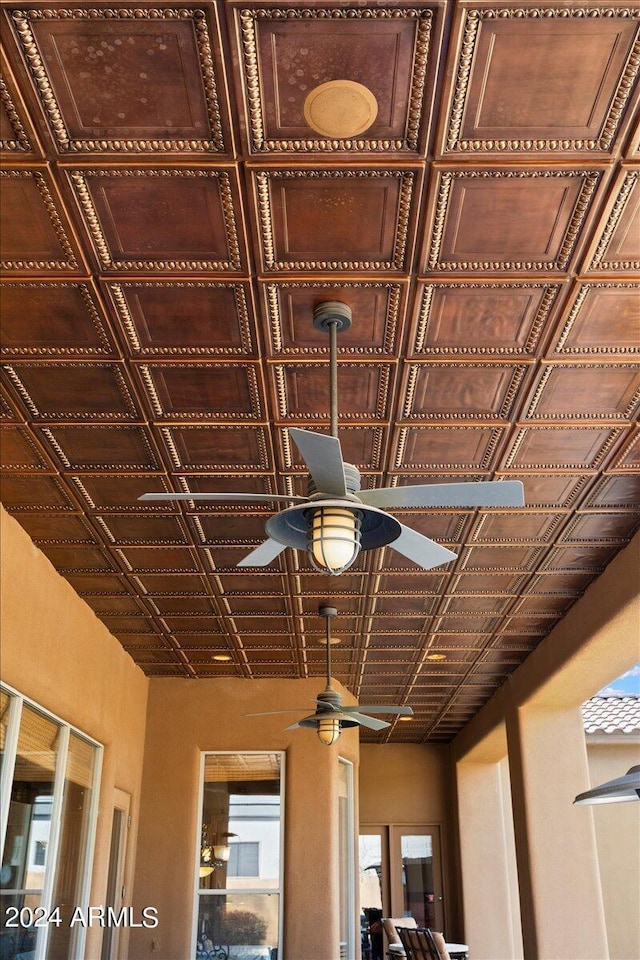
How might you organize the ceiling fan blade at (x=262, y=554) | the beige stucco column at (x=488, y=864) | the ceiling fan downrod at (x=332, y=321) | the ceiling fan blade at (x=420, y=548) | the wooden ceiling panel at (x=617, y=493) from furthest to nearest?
the beige stucco column at (x=488, y=864), the wooden ceiling panel at (x=617, y=493), the ceiling fan blade at (x=262, y=554), the ceiling fan downrod at (x=332, y=321), the ceiling fan blade at (x=420, y=548)

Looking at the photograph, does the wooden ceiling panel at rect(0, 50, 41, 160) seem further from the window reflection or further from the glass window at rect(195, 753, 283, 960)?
the glass window at rect(195, 753, 283, 960)

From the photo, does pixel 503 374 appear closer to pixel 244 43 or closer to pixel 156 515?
pixel 244 43

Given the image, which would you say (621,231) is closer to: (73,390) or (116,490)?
(73,390)

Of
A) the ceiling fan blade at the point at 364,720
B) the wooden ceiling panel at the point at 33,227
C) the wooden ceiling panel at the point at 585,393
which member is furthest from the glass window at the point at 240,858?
the wooden ceiling panel at the point at 33,227

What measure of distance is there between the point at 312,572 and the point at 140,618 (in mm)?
1652

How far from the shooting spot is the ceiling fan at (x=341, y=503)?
244cm

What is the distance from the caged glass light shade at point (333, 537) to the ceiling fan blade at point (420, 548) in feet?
0.92

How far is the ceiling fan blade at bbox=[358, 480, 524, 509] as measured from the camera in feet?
8.14

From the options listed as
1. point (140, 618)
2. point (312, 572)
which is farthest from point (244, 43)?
point (140, 618)

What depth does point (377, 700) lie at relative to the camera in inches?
361

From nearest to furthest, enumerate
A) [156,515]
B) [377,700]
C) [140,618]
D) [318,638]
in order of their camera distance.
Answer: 1. [156,515]
2. [140,618]
3. [318,638]
4. [377,700]

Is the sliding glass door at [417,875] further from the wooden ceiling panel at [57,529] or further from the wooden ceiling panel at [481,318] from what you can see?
the wooden ceiling panel at [481,318]

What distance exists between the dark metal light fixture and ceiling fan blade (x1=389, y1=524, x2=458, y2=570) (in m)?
1.68

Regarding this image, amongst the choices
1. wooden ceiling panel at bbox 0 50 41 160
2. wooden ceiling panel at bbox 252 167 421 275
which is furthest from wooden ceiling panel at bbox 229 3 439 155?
wooden ceiling panel at bbox 0 50 41 160
